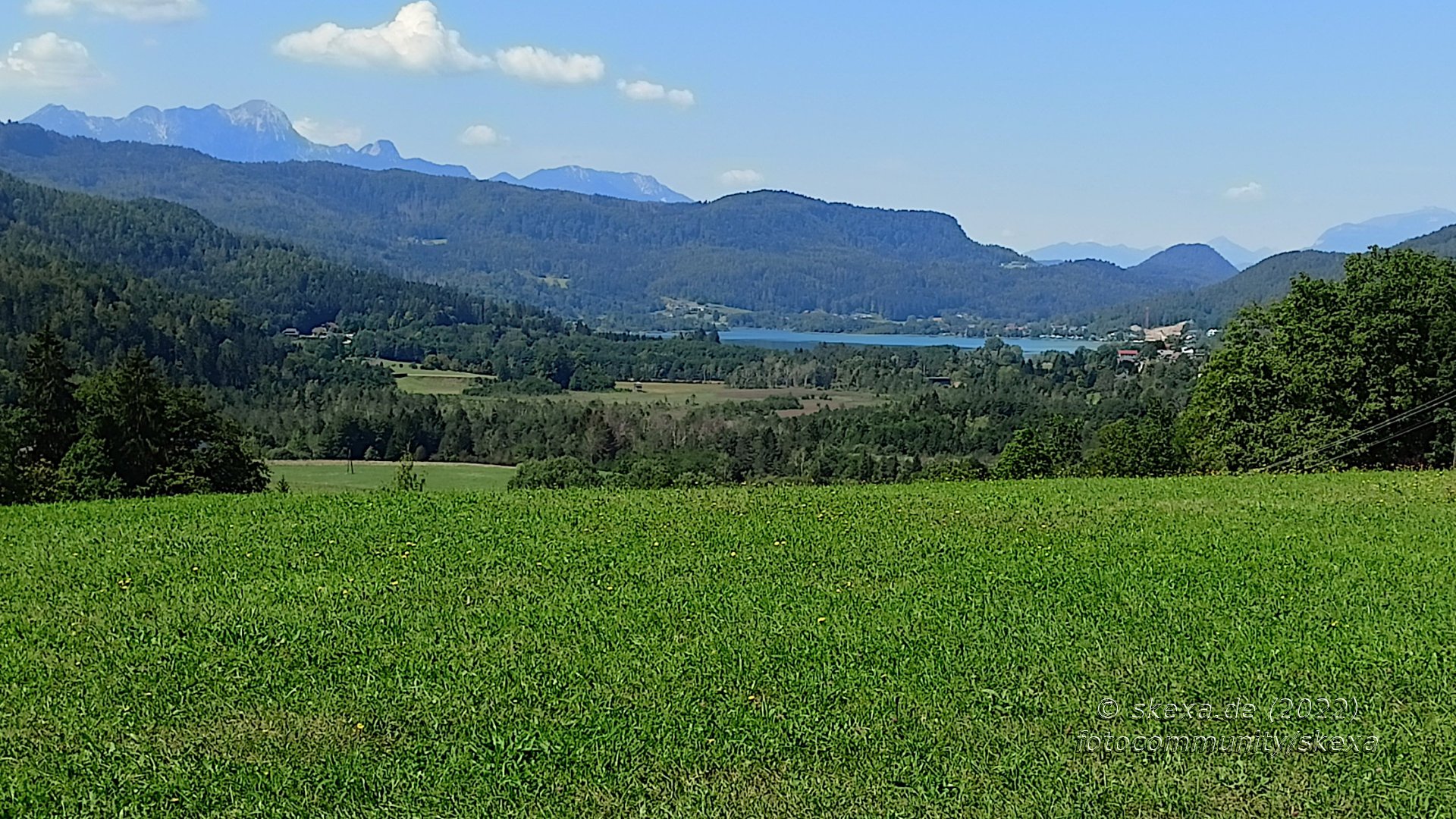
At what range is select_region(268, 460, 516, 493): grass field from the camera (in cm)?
7506

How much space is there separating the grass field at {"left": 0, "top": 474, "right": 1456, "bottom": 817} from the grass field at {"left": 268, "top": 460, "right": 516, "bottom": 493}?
185 ft

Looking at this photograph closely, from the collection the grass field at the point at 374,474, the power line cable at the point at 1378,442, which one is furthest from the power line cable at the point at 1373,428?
the grass field at the point at 374,474

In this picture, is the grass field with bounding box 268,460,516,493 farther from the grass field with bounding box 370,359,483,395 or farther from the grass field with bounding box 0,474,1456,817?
the grass field with bounding box 370,359,483,395

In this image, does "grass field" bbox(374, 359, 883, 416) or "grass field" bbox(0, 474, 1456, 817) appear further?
"grass field" bbox(374, 359, 883, 416)

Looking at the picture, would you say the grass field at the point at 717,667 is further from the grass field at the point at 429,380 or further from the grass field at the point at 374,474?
the grass field at the point at 429,380

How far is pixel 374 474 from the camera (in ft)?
278

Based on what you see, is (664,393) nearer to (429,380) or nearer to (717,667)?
(429,380)

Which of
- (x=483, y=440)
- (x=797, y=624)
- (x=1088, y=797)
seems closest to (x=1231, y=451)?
(x=797, y=624)

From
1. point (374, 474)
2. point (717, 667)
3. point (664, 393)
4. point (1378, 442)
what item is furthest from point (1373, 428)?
point (664, 393)

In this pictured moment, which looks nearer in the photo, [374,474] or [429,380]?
[374,474]

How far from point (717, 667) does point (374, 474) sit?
7767 centimetres

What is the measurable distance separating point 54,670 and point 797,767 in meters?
6.84

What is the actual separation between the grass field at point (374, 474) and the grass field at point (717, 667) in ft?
185

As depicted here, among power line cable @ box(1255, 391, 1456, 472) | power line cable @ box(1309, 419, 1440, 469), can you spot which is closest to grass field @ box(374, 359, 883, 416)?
power line cable @ box(1255, 391, 1456, 472)
